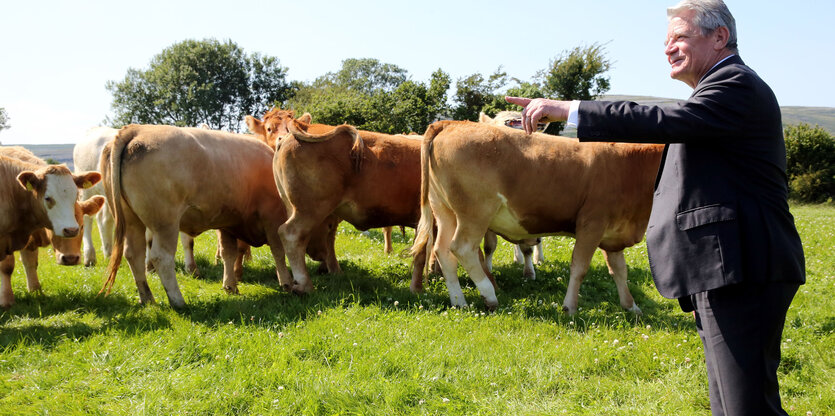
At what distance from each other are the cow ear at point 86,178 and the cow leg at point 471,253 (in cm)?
456

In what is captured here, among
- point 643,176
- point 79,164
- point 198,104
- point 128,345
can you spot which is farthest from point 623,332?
point 198,104

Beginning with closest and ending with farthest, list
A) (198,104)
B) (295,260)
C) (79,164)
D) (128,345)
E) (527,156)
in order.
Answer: (128,345), (527,156), (295,260), (79,164), (198,104)

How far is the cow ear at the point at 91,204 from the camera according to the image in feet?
25.5

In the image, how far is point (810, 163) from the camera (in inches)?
1385

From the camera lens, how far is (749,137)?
248 cm

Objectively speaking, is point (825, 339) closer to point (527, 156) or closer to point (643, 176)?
point (643, 176)

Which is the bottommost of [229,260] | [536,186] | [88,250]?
[88,250]

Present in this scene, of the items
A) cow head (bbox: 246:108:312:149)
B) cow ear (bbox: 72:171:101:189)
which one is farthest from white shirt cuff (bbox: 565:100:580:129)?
cow head (bbox: 246:108:312:149)

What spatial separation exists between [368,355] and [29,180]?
475 centimetres

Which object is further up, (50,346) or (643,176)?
(643,176)

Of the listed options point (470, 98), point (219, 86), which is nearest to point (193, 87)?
point (219, 86)

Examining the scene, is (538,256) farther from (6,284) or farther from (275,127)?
(6,284)

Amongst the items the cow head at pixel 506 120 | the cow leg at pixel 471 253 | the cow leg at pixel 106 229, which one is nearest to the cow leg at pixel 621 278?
the cow leg at pixel 471 253

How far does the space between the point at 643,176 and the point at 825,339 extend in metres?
2.36
